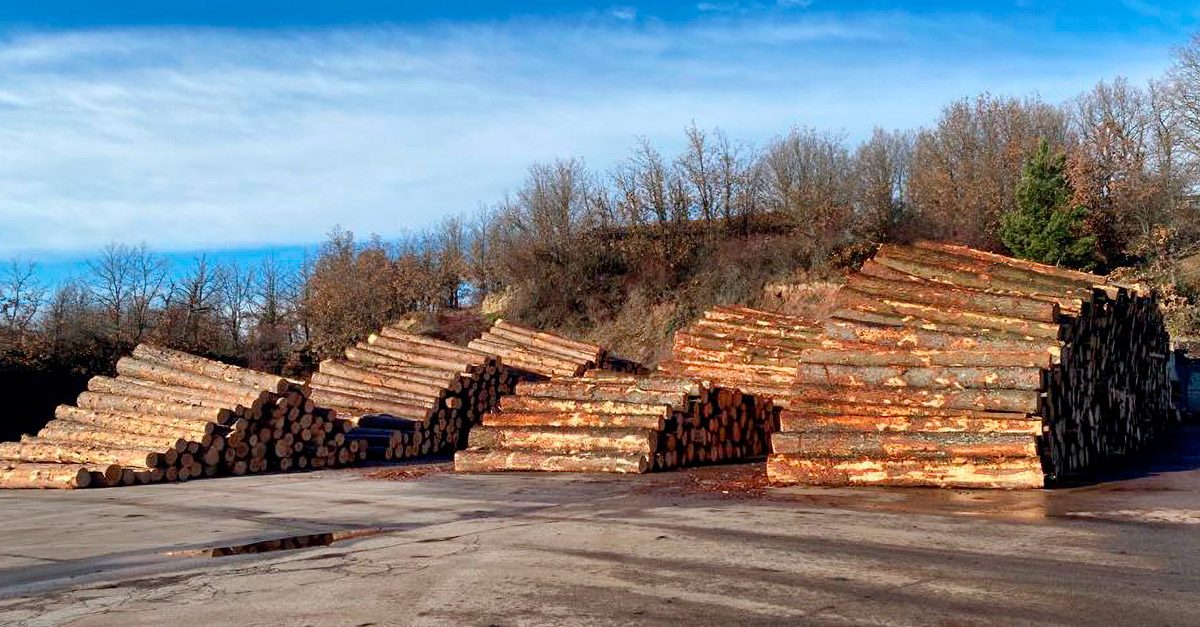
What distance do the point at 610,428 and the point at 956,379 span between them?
498 centimetres

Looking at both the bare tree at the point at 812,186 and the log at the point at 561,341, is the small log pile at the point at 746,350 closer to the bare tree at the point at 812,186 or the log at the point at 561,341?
the log at the point at 561,341

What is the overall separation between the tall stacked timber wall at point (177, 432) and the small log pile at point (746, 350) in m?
6.32

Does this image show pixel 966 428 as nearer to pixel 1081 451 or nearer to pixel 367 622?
pixel 1081 451

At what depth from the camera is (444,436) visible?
64.2 feet

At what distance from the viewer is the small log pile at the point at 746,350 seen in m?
18.0

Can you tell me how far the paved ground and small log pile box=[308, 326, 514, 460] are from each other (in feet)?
19.0

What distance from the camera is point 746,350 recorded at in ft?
62.3

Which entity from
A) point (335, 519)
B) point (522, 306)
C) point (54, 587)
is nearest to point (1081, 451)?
point (335, 519)

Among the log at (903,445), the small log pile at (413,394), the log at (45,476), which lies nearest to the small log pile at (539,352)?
the small log pile at (413,394)

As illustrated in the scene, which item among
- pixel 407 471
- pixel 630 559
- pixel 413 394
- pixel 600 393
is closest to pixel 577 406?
pixel 600 393

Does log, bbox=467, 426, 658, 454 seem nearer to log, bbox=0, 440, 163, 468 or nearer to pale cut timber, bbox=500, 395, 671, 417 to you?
pale cut timber, bbox=500, 395, 671, 417

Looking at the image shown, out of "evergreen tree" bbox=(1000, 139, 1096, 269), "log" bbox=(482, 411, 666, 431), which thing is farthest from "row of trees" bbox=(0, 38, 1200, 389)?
"log" bbox=(482, 411, 666, 431)

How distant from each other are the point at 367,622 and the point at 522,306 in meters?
34.7

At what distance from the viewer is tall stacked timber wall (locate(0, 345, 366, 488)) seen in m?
15.4
